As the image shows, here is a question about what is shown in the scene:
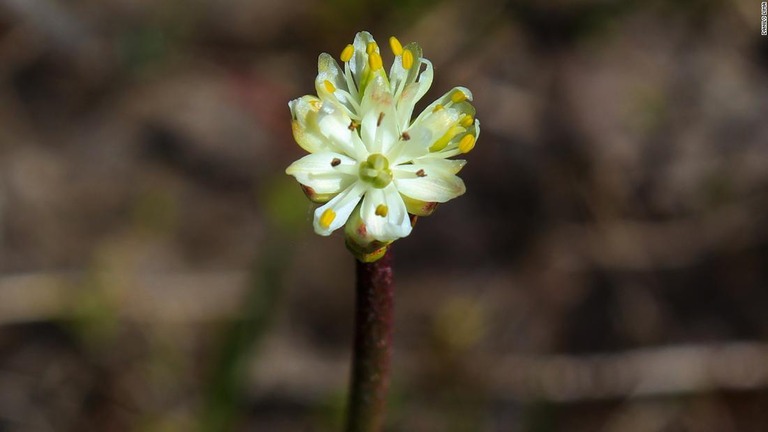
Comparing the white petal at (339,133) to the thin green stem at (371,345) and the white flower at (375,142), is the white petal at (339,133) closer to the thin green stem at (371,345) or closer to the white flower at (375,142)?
the white flower at (375,142)

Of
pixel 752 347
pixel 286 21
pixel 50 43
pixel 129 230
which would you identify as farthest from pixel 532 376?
pixel 50 43

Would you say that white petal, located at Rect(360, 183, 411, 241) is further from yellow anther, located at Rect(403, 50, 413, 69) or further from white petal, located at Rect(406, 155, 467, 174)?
yellow anther, located at Rect(403, 50, 413, 69)

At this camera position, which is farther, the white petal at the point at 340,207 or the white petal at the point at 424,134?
the white petal at the point at 424,134

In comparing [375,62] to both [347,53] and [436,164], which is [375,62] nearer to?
[347,53]

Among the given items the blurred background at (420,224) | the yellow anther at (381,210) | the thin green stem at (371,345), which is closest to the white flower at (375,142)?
the yellow anther at (381,210)

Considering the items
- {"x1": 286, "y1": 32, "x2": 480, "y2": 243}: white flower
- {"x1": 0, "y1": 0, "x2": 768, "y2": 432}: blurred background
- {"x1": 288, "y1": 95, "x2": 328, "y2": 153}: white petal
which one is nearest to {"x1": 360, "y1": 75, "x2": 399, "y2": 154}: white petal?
{"x1": 286, "y1": 32, "x2": 480, "y2": 243}: white flower

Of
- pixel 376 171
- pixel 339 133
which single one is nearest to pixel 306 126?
pixel 339 133
